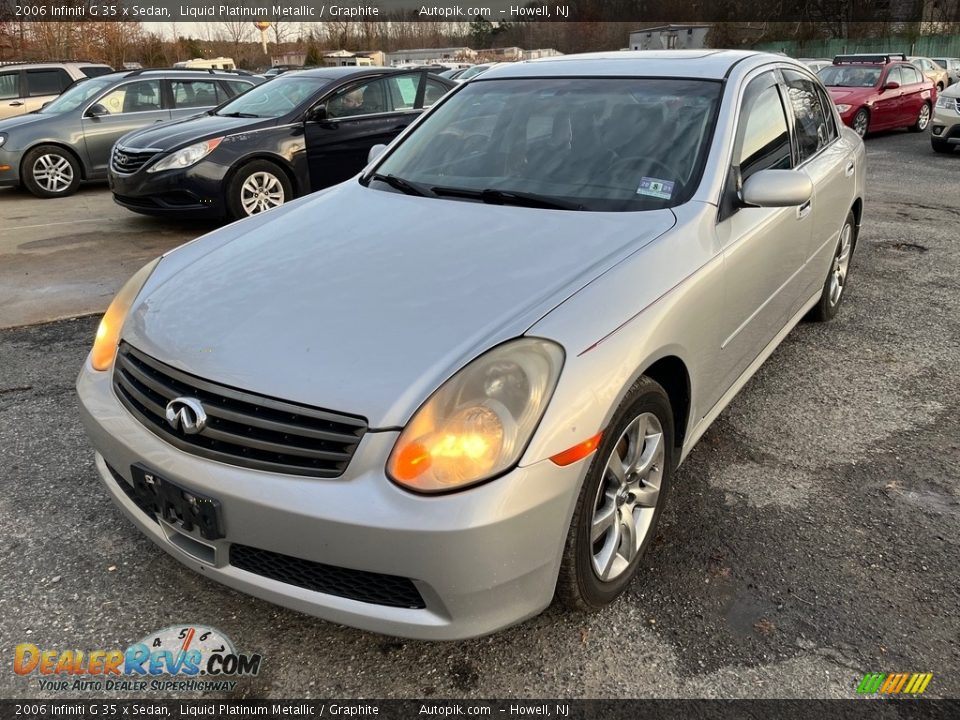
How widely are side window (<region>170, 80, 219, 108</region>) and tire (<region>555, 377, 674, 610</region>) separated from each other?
1012 cm

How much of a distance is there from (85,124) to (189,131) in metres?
3.48

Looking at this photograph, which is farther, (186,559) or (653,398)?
(653,398)

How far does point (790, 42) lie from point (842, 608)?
5317 centimetres

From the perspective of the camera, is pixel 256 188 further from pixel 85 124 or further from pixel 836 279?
pixel 836 279

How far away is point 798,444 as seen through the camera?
3275 mm

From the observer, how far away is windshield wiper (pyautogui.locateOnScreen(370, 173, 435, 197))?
3073 millimetres

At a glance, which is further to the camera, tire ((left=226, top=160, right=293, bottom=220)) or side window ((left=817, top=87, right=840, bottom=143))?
tire ((left=226, top=160, right=293, bottom=220))

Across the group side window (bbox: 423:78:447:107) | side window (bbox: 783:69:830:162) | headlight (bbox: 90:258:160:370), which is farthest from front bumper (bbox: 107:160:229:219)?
side window (bbox: 783:69:830:162)

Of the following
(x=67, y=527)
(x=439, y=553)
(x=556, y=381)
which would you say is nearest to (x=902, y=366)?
(x=556, y=381)

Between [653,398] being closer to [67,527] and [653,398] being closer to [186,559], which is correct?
[186,559]

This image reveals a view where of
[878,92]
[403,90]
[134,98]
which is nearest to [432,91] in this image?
→ [403,90]

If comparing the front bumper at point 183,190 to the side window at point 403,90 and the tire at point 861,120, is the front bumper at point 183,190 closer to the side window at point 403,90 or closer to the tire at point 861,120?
the side window at point 403,90

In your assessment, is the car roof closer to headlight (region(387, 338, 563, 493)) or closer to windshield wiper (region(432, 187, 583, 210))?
windshield wiper (region(432, 187, 583, 210))

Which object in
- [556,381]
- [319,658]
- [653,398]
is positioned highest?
[556,381]
